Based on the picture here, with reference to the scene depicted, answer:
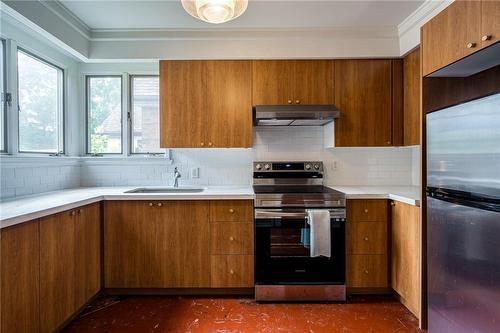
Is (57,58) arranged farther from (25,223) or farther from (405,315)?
(405,315)

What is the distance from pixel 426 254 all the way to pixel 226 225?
1.55m

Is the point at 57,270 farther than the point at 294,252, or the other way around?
the point at 294,252

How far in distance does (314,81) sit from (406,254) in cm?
175

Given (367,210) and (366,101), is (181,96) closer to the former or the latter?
(366,101)

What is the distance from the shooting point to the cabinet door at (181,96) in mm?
2814

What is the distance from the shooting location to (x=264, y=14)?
250 centimetres

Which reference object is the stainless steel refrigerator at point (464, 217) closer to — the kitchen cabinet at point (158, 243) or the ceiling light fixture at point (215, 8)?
the ceiling light fixture at point (215, 8)

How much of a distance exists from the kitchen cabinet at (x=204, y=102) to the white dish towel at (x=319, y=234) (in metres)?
0.95

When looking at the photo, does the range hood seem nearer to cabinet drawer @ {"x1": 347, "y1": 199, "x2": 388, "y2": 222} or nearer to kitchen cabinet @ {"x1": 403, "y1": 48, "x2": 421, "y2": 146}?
kitchen cabinet @ {"x1": 403, "y1": 48, "x2": 421, "y2": 146}

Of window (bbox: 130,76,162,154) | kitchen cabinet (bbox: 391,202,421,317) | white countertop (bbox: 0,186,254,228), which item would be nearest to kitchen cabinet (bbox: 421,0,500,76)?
kitchen cabinet (bbox: 391,202,421,317)

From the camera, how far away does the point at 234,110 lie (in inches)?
111

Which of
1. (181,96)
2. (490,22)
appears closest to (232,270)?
(181,96)

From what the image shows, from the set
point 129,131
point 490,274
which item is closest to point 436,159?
point 490,274

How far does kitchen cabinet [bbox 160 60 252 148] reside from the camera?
2814 mm
